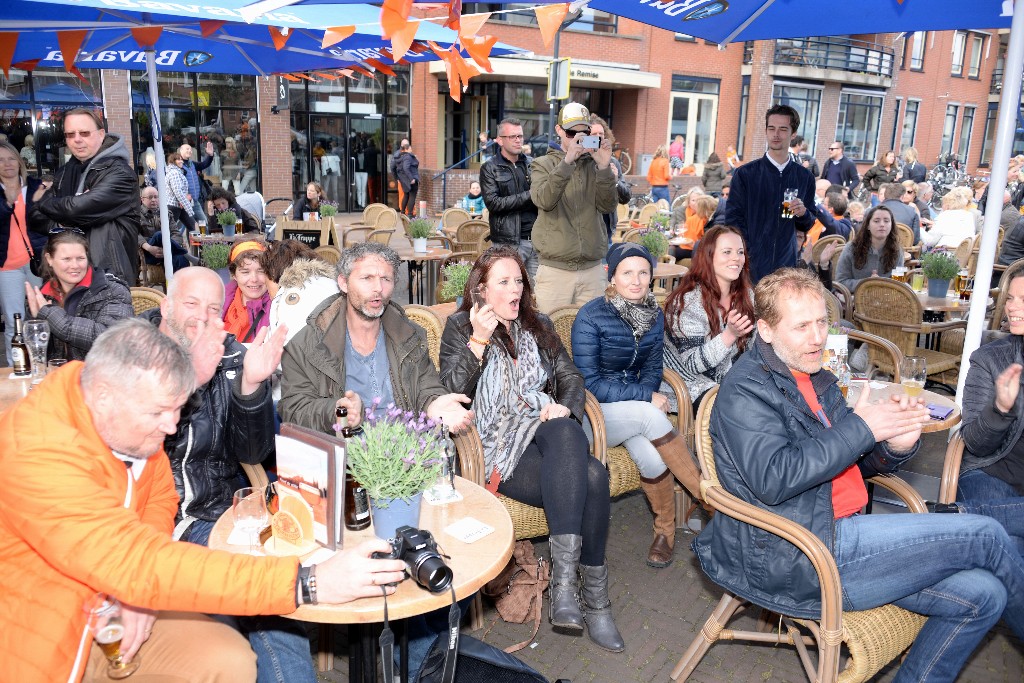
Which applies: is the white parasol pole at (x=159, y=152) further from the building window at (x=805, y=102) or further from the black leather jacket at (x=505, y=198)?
the building window at (x=805, y=102)

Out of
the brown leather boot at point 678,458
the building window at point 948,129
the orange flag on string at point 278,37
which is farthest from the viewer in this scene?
the building window at point 948,129

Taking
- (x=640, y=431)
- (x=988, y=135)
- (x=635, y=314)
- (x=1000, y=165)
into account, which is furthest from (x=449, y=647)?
(x=988, y=135)

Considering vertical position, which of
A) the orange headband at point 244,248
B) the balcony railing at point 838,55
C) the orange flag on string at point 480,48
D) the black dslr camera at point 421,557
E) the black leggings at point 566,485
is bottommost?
the black leggings at point 566,485

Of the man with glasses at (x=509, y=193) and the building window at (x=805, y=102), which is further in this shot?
the building window at (x=805, y=102)

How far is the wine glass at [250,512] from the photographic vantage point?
2.31m

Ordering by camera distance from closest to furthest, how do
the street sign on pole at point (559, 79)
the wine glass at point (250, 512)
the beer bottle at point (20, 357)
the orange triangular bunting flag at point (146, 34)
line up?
the wine glass at point (250, 512), the beer bottle at point (20, 357), the orange triangular bunting flag at point (146, 34), the street sign on pole at point (559, 79)

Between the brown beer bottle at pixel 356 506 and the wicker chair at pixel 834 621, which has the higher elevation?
the brown beer bottle at pixel 356 506

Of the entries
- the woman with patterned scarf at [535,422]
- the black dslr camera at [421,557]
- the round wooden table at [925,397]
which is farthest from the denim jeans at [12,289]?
the round wooden table at [925,397]

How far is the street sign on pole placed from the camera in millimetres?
8961

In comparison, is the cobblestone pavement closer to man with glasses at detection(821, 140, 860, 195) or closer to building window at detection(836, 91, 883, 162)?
man with glasses at detection(821, 140, 860, 195)

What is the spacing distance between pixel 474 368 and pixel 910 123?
33945 millimetres

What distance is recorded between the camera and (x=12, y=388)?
3.42 metres

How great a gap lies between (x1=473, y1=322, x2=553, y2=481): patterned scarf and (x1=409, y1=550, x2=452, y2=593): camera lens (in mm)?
1317

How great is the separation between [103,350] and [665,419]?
2.63 meters
